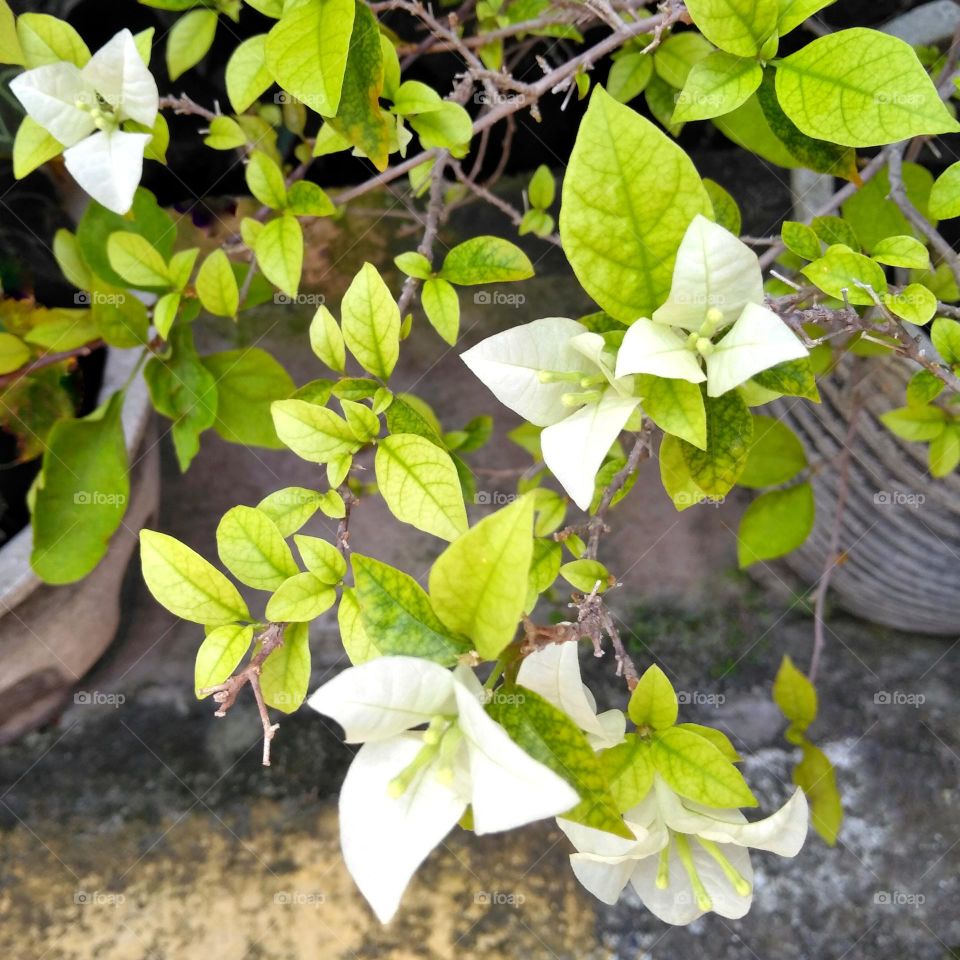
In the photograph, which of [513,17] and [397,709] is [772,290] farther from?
[397,709]

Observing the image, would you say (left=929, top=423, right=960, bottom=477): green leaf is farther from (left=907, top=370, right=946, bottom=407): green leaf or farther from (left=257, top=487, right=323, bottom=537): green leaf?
(left=257, top=487, right=323, bottom=537): green leaf

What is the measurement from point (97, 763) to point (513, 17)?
114 centimetres

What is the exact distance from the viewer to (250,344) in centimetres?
137

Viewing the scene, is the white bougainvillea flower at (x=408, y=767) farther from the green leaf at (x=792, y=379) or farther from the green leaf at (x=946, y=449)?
the green leaf at (x=946, y=449)

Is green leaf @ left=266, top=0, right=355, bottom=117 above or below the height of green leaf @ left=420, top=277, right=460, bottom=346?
above

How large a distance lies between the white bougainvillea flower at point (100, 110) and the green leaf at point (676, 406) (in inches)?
16.3

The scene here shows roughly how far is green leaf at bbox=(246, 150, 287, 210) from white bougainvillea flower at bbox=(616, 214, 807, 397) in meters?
0.42

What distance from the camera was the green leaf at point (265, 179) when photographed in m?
0.75

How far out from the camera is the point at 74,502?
89cm

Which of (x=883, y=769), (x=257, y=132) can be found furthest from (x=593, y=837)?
(x=883, y=769)

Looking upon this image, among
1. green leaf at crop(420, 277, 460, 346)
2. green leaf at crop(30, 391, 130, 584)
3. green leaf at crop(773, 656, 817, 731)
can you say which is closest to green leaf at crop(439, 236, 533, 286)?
green leaf at crop(420, 277, 460, 346)

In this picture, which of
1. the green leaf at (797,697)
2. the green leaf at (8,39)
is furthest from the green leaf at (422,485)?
the green leaf at (797,697)

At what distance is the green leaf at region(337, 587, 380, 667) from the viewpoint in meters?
0.57

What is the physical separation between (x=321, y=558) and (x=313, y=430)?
10cm
